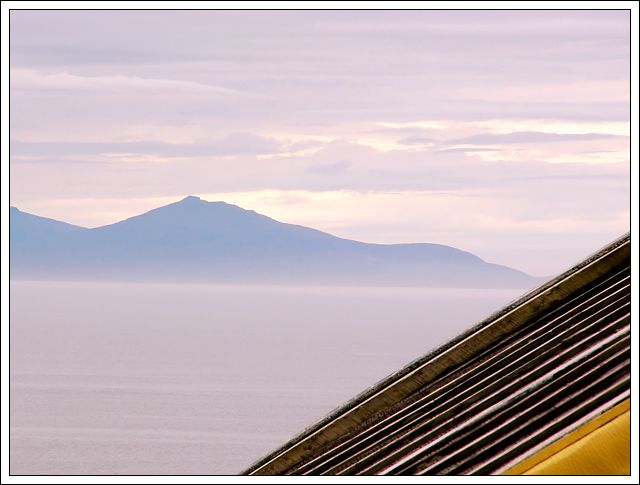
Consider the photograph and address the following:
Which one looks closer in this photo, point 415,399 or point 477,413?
point 477,413

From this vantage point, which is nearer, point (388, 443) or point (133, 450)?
point (388, 443)

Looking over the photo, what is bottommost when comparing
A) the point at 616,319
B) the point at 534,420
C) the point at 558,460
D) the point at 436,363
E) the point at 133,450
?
the point at 558,460

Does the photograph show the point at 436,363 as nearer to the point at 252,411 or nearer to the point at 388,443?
the point at 388,443

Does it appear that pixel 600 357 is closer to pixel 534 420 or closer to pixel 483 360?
pixel 534 420

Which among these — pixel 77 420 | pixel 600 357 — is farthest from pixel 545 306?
pixel 77 420

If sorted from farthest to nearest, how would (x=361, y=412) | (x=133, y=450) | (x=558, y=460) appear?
(x=133, y=450) < (x=361, y=412) < (x=558, y=460)

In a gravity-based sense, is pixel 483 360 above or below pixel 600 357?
above

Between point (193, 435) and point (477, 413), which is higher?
point (193, 435)

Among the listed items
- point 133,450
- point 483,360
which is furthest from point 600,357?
point 133,450

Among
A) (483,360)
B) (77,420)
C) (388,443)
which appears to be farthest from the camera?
(77,420)
